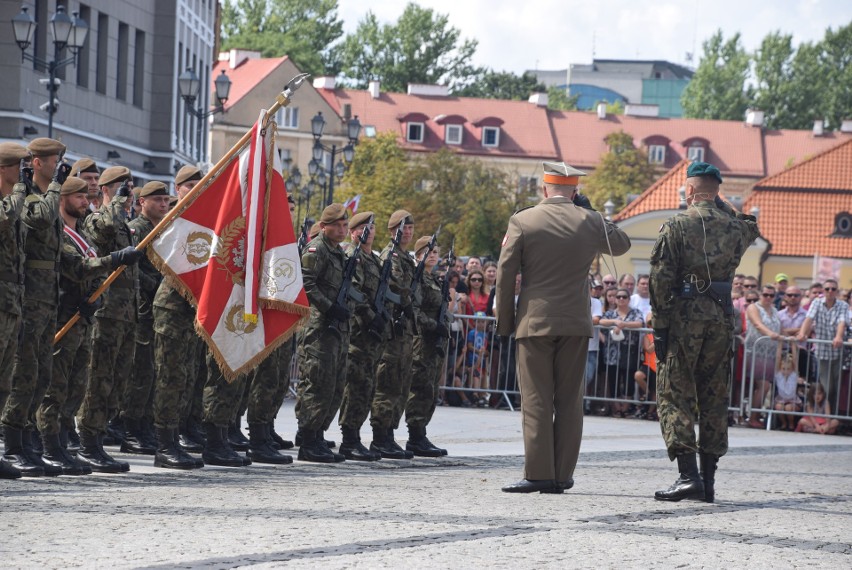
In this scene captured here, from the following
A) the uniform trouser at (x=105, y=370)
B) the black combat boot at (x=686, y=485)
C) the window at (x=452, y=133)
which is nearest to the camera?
the black combat boot at (x=686, y=485)

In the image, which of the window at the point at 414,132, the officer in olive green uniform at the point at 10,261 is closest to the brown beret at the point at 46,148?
the officer in olive green uniform at the point at 10,261

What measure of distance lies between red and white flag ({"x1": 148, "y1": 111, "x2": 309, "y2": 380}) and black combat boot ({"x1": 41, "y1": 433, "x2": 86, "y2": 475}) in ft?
4.22

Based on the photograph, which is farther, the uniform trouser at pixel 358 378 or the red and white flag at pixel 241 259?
the uniform trouser at pixel 358 378

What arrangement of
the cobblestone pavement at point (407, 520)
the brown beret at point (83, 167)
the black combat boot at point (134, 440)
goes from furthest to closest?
1. the black combat boot at point (134, 440)
2. the brown beret at point (83, 167)
3. the cobblestone pavement at point (407, 520)

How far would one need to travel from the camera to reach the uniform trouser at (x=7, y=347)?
31.6 feet

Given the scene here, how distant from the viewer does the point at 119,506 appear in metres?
8.73

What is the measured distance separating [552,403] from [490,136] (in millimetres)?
86339

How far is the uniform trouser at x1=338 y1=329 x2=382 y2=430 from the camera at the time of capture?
13.1 m

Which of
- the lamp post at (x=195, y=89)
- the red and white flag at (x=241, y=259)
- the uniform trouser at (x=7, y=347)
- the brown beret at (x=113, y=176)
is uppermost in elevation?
the lamp post at (x=195, y=89)

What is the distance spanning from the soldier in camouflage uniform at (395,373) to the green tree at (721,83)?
101 metres

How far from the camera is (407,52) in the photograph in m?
108

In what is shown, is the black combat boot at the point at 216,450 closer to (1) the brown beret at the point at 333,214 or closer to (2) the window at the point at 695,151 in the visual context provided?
(1) the brown beret at the point at 333,214

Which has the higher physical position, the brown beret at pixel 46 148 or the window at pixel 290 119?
the window at pixel 290 119

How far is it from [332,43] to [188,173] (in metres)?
98.2
